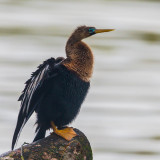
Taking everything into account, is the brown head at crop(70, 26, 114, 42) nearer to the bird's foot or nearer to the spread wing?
the spread wing

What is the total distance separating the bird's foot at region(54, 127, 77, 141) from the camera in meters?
6.59

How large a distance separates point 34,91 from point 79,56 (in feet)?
2.13

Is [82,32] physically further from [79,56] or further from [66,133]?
[66,133]

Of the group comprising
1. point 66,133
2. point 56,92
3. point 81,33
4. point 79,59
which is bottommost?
point 66,133

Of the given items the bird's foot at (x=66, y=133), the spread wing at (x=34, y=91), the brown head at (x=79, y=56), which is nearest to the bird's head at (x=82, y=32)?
the brown head at (x=79, y=56)

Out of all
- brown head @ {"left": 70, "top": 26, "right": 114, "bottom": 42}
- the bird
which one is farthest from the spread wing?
brown head @ {"left": 70, "top": 26, "right": 114, "bottom": 42}

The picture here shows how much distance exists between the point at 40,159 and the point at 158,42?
1114cm

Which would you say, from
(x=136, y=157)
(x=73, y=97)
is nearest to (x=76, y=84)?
(x=73, y=97)

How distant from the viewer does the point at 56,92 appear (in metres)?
7.00

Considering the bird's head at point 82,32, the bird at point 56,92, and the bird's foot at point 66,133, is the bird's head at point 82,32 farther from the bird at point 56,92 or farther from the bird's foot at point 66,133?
the bird's foot at point 66,133

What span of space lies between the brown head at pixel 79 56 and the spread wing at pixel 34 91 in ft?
0.73

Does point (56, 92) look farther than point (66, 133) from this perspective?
Yes

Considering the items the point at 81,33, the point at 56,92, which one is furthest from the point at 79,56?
the point at 56,92

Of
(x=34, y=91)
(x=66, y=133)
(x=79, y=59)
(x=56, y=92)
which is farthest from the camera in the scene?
(x=79, y=59)
